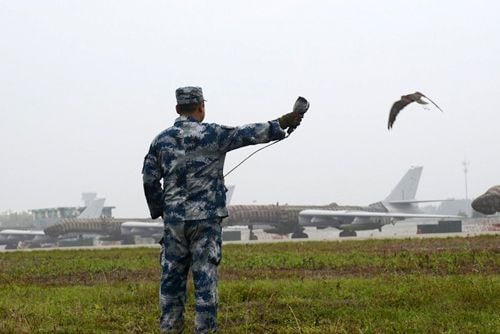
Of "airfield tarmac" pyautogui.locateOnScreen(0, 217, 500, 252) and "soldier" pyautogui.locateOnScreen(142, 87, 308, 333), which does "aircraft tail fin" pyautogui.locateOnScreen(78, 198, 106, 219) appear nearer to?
"airfield tarmac" pyautogui.locateOnScreen(0, 217, 500, 252)

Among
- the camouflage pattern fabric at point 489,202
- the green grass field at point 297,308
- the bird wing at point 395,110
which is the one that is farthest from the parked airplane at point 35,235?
the bird wing at point 395,110

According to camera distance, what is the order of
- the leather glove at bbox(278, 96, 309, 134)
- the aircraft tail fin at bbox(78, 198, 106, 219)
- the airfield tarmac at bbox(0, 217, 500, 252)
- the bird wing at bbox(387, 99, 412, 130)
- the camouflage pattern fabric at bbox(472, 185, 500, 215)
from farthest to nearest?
the aircraft tail fin at bbox(78, 198, 106, 219) → the camouflage pattern fabric at bbox(472, 185, 500, 215) → the airfield tarmac at bbox(0, 217, 500, 252) → the bird wing at bbox(387, 99, 412, 130) → the leather glove at bbox(278, 96, 309, 134)

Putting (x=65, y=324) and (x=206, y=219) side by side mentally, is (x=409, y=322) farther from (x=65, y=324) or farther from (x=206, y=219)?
(x=65, y=324)

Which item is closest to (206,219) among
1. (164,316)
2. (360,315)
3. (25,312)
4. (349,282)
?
(164,316)

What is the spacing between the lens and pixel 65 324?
22.9 feet

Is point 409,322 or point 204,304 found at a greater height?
point 204,304

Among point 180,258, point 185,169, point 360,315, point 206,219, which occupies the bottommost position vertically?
point 360,315

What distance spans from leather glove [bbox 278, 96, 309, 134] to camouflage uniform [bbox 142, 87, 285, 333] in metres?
0.07

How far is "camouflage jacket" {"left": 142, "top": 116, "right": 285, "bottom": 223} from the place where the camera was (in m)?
5.81

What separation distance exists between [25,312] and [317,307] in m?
3.60

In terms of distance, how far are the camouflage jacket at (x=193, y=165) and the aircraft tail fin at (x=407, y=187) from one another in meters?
73.1

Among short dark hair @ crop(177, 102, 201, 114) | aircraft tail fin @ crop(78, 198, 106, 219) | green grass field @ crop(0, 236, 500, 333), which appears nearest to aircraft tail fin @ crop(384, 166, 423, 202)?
aircraft tail fin @ crop(78, 198, 106, 219)

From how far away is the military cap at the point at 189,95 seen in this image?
20.1 ft

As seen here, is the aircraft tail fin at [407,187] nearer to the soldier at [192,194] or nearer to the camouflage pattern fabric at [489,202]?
the camouflage pattern fabric at [489,202]
